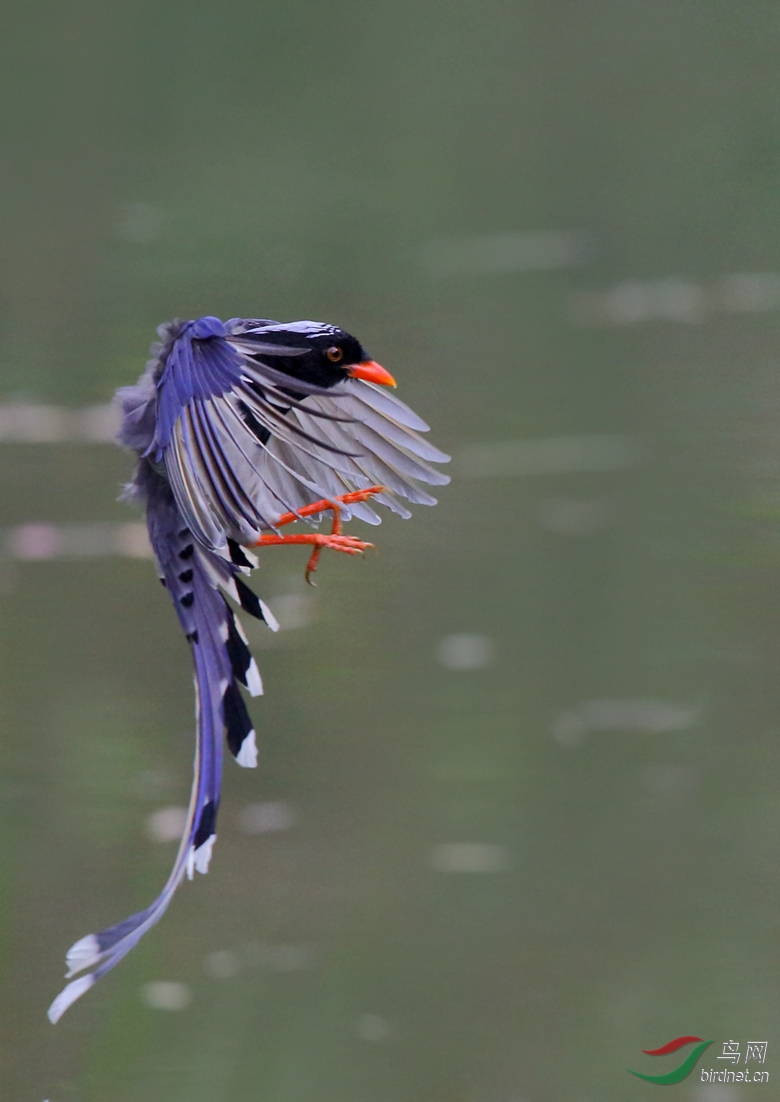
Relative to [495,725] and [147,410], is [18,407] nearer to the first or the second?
[147,410]

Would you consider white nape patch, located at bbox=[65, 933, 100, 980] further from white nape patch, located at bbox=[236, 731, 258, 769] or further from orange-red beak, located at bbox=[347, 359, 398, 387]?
orange-red beak, located at bbox=[347, 359, 398, 387]

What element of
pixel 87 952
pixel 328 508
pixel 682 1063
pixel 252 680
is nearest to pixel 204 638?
pixel 252 680

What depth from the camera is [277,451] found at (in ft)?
3.49

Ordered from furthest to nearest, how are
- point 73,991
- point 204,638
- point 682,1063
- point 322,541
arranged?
point 682,1063 → point 73,991 → point 204,638 → point 322,541

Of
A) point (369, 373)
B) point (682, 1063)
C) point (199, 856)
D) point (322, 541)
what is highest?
point (369, 373)

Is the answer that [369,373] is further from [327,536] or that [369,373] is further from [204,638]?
[204,638]

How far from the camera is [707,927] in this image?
1.73 meters

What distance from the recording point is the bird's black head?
1.03 m

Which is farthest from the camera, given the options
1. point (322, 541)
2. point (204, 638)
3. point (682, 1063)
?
point (682, 1063)

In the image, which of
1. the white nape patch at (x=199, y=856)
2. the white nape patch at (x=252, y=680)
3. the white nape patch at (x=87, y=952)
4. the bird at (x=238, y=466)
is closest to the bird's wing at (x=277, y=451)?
the bird at (x=238, y=466)

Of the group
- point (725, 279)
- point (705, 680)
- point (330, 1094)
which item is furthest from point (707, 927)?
point (725, 279)

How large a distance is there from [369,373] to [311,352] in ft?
0.19

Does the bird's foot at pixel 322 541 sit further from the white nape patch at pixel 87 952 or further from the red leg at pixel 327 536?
the white nape patch at pixel 87 952

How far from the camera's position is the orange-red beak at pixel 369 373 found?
3.50 ft
